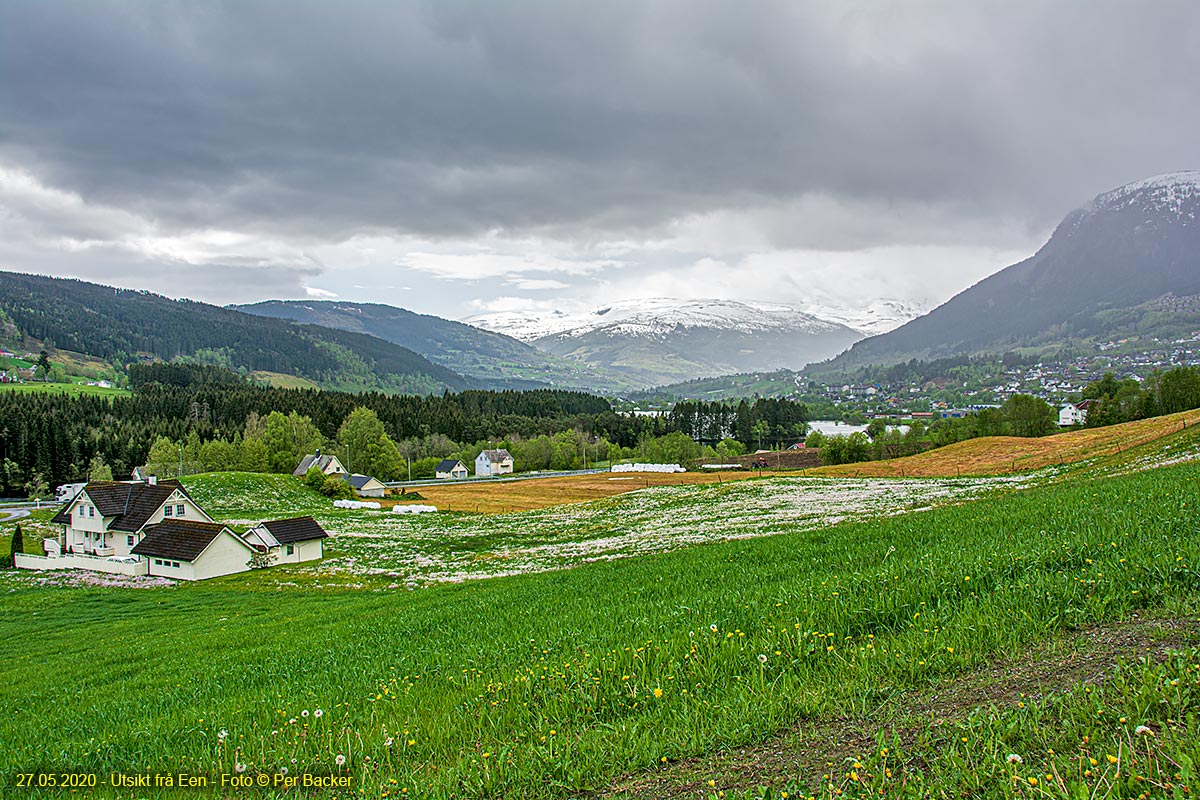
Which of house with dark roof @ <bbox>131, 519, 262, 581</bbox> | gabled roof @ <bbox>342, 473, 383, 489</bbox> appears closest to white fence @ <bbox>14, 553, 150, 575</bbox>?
house with dark roof @ <bbox>131, 519, 262, 581</bbox>

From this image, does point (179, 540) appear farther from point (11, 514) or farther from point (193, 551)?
point (11, 514)

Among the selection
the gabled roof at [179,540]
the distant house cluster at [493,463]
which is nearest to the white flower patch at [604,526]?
the gabled roof at [179,540]

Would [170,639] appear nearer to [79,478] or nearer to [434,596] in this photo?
[434,596]

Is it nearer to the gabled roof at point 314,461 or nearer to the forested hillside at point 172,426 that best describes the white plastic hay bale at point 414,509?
the gabled roof at point 314,461

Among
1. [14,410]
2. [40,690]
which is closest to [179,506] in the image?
[40,690]

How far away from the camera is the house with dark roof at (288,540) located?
48750mm

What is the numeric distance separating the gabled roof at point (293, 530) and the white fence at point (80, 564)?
8282 mm

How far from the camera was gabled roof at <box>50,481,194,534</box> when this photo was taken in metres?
55.4

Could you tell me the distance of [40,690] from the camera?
50.9 ft

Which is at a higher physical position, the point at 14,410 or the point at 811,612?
the point at 14,410

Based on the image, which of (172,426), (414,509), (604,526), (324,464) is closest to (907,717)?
(604,526)

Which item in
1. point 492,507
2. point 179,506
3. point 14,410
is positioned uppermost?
point 14,410

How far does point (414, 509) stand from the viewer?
78750 mm

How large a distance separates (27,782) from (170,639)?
53.1ft
